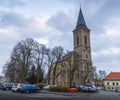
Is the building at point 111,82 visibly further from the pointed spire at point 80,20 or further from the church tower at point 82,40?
the pointed spire at point 80,20

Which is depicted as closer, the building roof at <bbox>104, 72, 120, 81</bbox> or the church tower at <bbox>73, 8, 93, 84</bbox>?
the church tower at <bbox>73, 8, 93, 84</bbox>

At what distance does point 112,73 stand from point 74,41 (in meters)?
31.4

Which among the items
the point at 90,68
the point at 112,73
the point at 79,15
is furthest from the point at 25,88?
the point at 112,73

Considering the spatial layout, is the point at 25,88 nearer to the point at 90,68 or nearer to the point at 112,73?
the point at 90,68

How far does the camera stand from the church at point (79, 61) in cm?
8719

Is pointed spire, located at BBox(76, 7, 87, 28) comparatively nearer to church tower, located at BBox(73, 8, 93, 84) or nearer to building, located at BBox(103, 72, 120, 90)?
church tower, located at BBox(73, 8, 93, 84)

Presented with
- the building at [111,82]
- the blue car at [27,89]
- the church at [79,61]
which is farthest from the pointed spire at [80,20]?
the blue car at [27,89]

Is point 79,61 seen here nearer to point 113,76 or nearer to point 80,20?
point 80,20

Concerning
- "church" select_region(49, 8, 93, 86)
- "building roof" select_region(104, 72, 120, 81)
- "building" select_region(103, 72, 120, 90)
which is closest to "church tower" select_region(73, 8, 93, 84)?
"church" select_region(49, 8, 93, 86)

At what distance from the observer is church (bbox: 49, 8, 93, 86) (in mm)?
87188

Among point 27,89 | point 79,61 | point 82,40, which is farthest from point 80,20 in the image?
point 27,89

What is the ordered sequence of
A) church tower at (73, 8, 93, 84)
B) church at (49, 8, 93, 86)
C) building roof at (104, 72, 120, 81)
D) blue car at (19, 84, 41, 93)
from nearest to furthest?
blue car at (19, 84, 41, 93)
church at (49, 8, 93, 86)
church tower at (73, 8, 93, 84)
building roof at (104, 72, 120, 81)

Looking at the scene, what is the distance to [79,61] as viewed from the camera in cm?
8944

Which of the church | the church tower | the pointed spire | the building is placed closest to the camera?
the church
